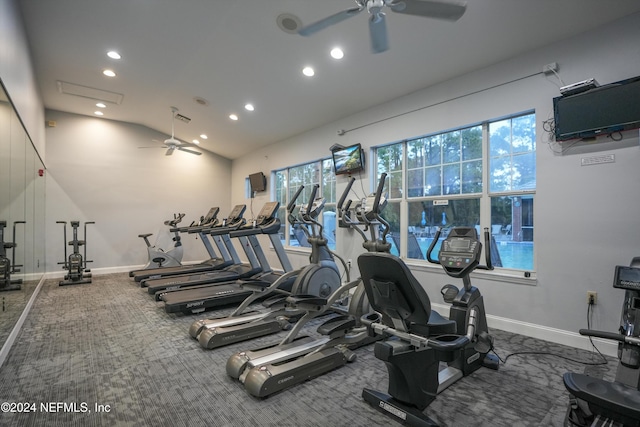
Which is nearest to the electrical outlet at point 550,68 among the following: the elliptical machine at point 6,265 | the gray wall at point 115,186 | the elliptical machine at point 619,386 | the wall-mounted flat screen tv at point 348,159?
the elliptical machine at point 619,386

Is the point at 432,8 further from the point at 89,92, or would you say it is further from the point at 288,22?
the point at 89,92

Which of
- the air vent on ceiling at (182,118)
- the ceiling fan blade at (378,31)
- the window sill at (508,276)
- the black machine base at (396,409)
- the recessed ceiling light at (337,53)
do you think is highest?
the air vent on ceiling at (182,118)

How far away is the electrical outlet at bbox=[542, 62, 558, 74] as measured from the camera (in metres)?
3.34

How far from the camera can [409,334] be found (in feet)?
6.36

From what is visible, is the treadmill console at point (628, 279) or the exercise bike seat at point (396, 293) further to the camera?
the treadmill console at point (628, 279)

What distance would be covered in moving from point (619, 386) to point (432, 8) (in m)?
2.63

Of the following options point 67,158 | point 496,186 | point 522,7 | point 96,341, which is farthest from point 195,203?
point 522,7

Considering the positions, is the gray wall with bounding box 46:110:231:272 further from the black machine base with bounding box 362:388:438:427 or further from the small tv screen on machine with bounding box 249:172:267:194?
the black machine base with bounding box 362:388:438:427

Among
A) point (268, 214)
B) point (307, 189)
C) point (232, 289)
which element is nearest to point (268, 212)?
point (268, 214)

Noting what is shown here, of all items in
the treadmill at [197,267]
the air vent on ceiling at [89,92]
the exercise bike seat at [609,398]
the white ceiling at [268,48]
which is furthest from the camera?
the treadmill at [197,267]

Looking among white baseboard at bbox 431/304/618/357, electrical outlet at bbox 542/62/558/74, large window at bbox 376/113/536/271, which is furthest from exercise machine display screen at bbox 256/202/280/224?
electrical outlet at bbox 542/62/558/74

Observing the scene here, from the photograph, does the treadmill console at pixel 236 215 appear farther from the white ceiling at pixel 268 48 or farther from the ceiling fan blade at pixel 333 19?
the ceiling fan blade at pixel 333 19

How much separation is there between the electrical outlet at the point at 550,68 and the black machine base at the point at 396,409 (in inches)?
145

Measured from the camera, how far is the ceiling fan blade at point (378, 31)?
2447mm
